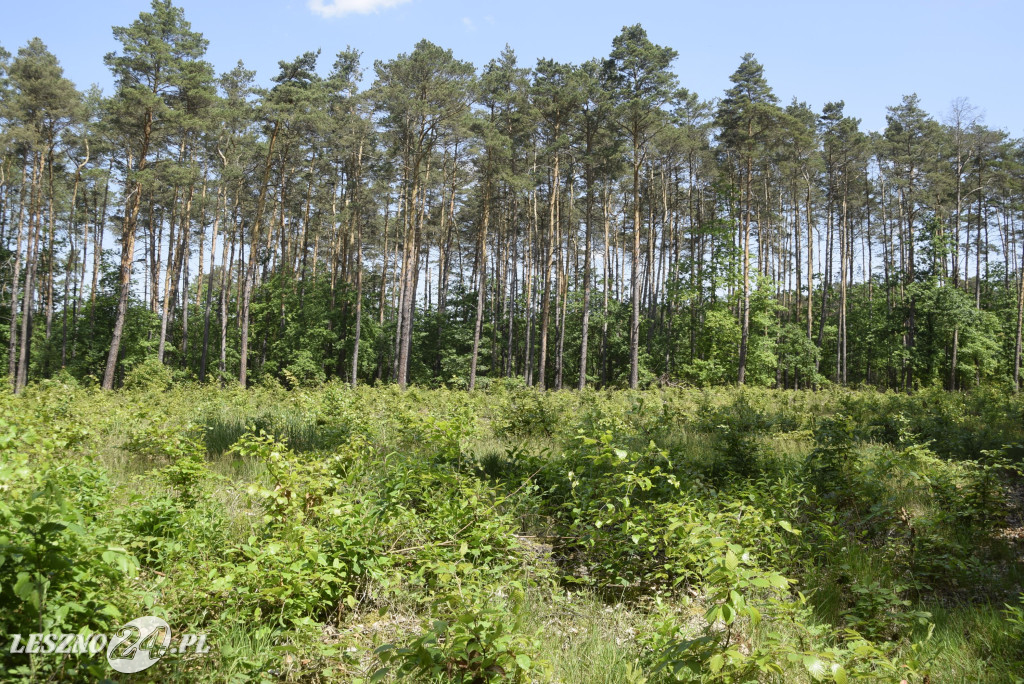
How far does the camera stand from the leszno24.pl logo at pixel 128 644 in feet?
8.00

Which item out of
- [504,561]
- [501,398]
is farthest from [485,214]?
[504,561]

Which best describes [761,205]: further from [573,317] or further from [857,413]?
[857,413]

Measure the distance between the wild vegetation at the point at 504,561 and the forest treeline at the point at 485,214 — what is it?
49.3 feet

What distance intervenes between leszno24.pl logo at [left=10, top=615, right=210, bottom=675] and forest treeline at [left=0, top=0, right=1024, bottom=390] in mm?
16815

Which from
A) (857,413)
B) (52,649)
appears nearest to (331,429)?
(52,649)

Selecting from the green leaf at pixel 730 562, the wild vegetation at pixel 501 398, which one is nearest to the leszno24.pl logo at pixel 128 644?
the wild vegetation at pixel 501 398

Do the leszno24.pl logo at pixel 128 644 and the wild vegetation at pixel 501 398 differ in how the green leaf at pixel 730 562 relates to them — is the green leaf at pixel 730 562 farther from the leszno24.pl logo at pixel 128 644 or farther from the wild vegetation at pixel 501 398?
the leszno24.pl logo at pixel 128 644

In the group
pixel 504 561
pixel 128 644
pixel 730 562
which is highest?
pixel 730 562

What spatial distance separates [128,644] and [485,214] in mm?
27962

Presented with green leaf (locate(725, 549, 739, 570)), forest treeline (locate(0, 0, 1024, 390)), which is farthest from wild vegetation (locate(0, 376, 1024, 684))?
forest treeline (locate(0, 0, 1024, 390))

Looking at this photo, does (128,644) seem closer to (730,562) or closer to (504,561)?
(504,561)

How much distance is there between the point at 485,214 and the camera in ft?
96.3

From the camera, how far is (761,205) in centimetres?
3503

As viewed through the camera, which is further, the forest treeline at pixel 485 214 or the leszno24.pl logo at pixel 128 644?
the forest treeline at pixel 485 214
